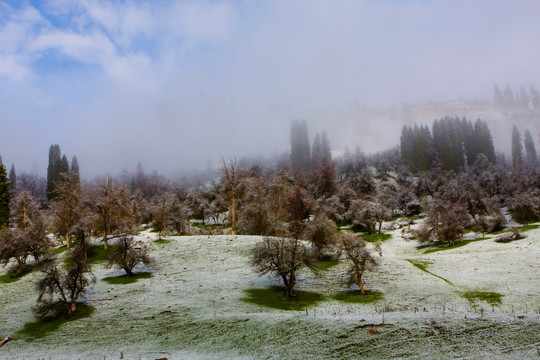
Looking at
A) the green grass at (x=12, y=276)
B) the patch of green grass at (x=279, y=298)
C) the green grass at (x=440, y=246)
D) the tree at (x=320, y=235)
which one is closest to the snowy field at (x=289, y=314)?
the patch of green grass at (x=279, y=298)

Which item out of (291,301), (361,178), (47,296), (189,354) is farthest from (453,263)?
(361,178)

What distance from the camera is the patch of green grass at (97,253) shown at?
215ft

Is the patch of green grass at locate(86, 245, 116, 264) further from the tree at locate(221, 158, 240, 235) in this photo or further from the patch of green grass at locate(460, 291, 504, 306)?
the patch of green grass at locate(460, 291, 504, 306)

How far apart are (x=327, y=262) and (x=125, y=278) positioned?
32.5 m

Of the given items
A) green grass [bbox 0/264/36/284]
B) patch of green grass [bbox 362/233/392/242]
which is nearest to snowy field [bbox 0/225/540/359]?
green grass [bbox 0/264/36/284]

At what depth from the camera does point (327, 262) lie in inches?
2391

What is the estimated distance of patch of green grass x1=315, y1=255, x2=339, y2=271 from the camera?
5809cm

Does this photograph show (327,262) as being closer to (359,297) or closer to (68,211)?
(359,297)

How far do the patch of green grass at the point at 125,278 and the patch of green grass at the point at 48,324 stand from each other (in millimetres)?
8764

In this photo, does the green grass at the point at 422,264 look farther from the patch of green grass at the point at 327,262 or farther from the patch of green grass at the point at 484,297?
the patch of green grass at the point at 327,262

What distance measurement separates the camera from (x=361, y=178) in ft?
490

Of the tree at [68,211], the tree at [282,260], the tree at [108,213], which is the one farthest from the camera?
the tree at [68,211]

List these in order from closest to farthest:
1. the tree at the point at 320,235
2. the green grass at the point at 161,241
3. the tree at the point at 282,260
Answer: the tree at the point at 282,260 < the tree at the point at 320,235 < the green grass at the point at 161,241

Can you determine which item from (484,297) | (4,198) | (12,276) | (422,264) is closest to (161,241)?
(12,276)
